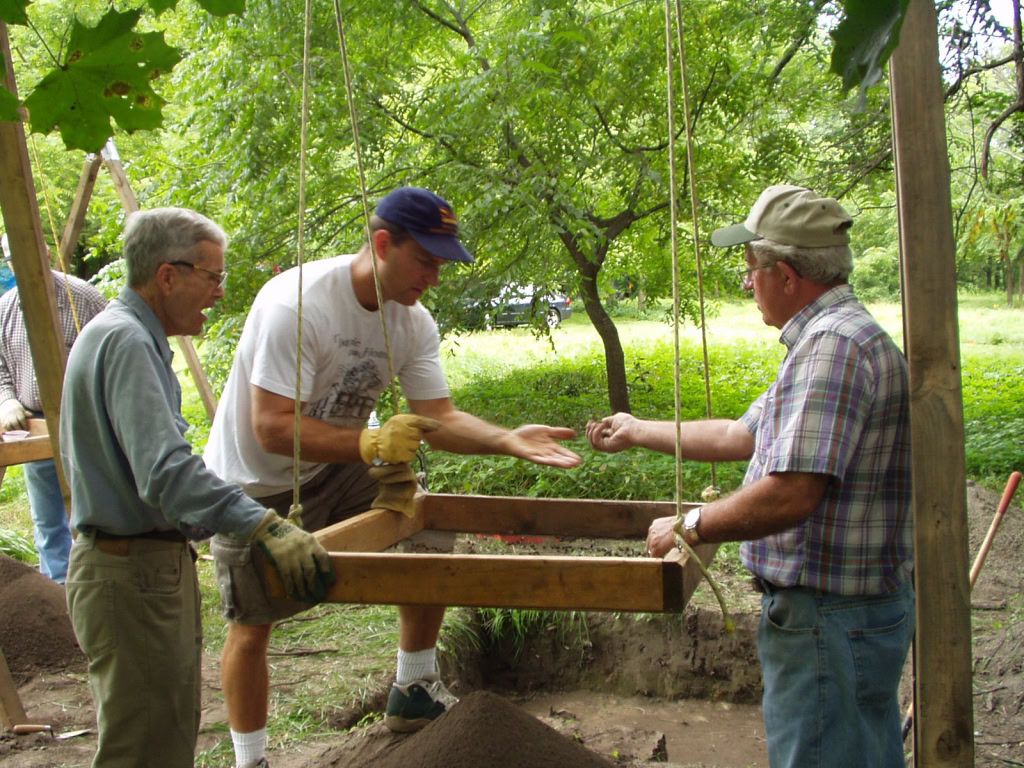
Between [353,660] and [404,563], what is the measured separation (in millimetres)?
2736

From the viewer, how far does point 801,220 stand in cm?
225

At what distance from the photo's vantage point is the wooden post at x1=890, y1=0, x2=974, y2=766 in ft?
6.05

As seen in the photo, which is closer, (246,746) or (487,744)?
(487,744)

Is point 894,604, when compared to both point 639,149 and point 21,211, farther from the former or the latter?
point 639,149

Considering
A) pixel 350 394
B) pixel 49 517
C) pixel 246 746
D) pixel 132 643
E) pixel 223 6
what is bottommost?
pixel 246 746

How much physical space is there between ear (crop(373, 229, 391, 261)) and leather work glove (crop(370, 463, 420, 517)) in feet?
2.25

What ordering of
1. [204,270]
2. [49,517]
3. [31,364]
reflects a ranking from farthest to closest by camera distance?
[49,517] < [31,364] < [204,270]

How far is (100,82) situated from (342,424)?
5.70ft

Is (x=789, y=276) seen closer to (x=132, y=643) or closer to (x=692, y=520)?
(x=692, y=520)

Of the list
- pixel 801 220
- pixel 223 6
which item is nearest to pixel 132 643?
pixel 223 6

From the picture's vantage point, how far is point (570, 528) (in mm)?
3160

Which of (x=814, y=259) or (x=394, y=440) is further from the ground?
(x=814, y=259)

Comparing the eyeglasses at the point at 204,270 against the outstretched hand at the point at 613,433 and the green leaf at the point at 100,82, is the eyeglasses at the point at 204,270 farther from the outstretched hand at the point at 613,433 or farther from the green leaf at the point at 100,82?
the outstretched hand at the point at 613,433

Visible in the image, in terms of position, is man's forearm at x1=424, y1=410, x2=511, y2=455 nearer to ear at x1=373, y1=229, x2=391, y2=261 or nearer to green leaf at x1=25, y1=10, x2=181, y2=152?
ear at x1=373, y1=229, x2=391, y2=261
